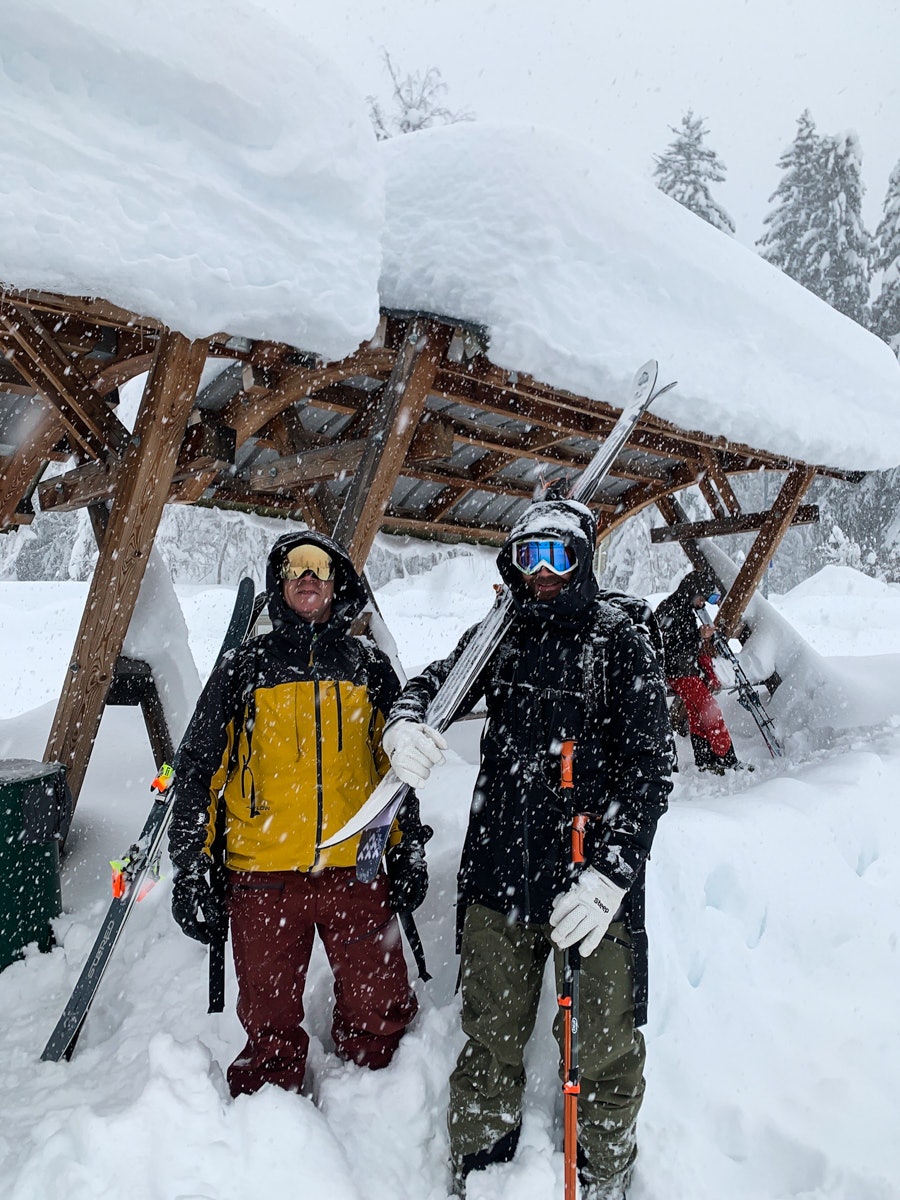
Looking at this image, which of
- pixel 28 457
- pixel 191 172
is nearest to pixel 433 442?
pixel 191 172

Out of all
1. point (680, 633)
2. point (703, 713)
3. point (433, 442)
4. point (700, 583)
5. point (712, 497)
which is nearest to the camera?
point (433, 442)

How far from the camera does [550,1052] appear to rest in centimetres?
262

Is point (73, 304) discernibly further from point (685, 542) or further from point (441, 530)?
point (685, 542)

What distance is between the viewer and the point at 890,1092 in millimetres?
2979

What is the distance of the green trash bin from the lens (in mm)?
3547

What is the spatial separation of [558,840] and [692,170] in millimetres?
28640

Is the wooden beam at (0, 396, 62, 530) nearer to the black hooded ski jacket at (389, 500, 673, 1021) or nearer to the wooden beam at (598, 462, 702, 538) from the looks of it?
the black hooded ski jacket at (389, 500, 673, 1021)

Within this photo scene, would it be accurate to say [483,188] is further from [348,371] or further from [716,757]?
[716,757]

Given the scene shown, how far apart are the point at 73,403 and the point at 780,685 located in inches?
264

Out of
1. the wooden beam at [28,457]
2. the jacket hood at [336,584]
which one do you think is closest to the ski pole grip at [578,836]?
the jacket hood at [336,584]

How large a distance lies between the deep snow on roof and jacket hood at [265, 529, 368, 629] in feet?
3.07

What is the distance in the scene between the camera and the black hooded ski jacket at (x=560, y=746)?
7.57 feet

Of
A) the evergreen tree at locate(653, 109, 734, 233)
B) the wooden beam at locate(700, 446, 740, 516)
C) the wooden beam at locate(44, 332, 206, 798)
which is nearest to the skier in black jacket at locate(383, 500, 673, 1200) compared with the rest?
the wooden beam at locate(44, 332, 206, 798)

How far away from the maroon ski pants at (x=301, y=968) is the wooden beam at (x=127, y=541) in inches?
74.6
